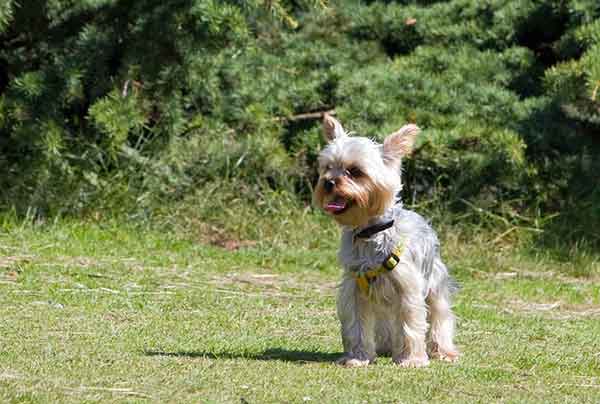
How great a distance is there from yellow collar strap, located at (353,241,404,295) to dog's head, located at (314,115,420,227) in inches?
9.9

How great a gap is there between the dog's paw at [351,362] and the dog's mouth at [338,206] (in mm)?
852

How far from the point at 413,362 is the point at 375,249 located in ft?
2.29

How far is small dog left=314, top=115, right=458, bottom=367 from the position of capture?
7.07 metres

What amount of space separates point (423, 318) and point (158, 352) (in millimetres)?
1572

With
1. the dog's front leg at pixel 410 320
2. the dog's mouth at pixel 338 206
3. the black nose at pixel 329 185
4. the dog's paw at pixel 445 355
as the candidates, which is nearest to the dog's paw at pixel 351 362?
the dog's front leg at pixel 410 320

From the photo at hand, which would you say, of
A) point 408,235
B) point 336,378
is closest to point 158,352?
point 336,378

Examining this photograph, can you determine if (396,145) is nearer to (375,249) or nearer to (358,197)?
(358,197)

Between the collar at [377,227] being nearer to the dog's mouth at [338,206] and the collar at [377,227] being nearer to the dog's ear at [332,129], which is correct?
the dog's mouth at [338,206]

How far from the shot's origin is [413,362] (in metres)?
7.06

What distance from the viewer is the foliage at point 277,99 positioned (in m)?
12.2

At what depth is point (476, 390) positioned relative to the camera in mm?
6324

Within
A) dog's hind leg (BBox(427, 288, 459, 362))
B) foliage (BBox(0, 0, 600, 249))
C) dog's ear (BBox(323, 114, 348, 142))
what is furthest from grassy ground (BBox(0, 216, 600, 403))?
dog's ear (BBox(323, 114, 348, 142))

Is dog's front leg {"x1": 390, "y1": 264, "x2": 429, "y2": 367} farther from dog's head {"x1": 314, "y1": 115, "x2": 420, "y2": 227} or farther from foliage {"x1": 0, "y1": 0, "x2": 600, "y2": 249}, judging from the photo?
foliage {"x1": 0, "y1": 0, "x2": 600, "y2": 249}

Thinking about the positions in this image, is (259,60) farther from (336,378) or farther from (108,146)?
(336,378)
